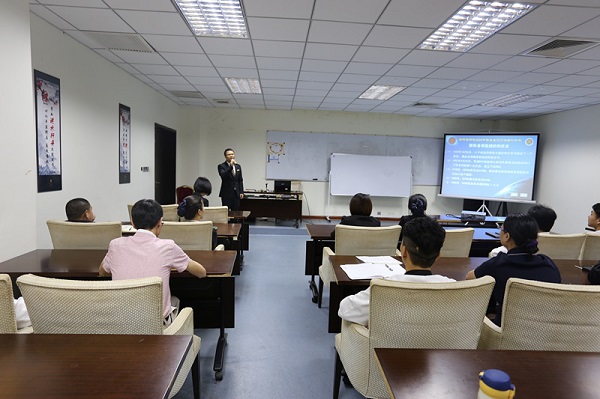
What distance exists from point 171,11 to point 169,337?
2876mm

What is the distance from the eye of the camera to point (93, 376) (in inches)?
34.3

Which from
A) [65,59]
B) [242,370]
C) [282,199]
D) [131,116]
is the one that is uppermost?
[65,59]

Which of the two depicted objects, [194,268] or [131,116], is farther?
[131,116]

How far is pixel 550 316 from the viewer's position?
1282 millimetres

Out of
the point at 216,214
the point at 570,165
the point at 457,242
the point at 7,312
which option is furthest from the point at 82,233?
the point at 570,165

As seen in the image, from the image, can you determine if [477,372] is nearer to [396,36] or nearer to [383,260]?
[383,260]

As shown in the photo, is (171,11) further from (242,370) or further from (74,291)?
(242,370)

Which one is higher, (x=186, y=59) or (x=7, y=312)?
(x=186, y=59)

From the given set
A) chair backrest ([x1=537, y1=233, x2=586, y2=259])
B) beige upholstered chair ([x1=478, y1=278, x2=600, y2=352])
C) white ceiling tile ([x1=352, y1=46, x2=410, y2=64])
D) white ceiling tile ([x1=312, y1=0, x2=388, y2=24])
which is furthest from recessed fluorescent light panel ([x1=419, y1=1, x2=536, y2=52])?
beige upholstered chair ([x1=478, y1=278, x2=600, y2=352])

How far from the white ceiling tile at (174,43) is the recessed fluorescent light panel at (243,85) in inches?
50.7

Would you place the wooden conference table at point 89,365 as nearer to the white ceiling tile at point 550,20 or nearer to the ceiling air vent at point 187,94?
the white ceiling tile at point 550,20

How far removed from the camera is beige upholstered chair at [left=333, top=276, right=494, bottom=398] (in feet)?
3.94

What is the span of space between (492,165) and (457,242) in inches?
208

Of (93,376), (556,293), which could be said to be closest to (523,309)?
(556,293)
